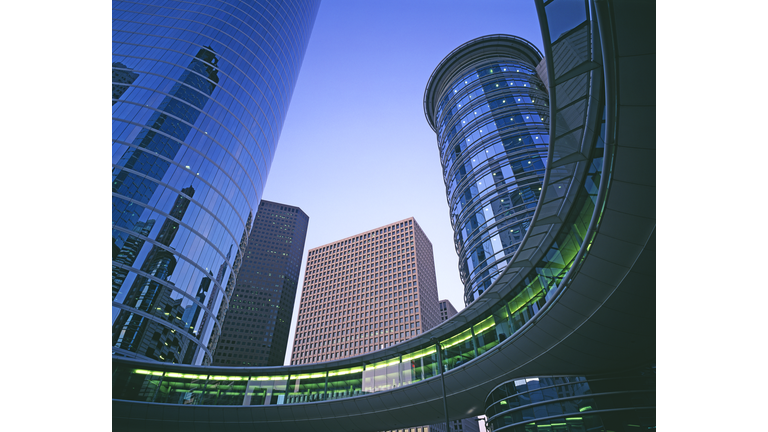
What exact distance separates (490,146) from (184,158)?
38474mm

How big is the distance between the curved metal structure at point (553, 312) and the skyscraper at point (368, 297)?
124m

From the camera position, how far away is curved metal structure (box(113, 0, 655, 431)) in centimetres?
777

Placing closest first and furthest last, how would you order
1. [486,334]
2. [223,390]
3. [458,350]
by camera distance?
[486,334]
[458,350]
[223,390]

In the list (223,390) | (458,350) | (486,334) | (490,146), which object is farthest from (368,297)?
(486,334)

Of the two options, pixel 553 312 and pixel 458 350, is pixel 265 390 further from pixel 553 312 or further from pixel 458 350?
pixel 553 312

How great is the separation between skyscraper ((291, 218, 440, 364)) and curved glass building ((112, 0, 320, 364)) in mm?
107395

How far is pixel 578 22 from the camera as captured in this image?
788 cm

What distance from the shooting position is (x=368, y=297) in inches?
6693

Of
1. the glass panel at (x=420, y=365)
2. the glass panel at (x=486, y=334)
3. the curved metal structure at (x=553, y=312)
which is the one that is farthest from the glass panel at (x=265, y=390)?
the glass panel at (x=486, y=334)

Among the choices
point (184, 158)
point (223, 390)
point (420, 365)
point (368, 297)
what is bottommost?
point (223, 390)

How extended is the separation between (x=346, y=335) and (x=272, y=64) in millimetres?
122505

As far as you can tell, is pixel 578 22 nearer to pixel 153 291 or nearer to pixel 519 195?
pixel 519 195

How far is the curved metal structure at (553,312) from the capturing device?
25.5 feet

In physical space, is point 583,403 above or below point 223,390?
below
